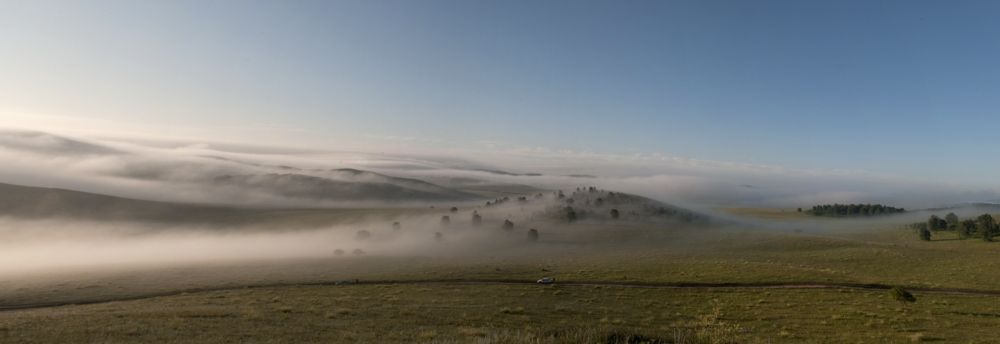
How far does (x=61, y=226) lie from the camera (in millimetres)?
160750

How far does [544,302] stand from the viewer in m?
36.1

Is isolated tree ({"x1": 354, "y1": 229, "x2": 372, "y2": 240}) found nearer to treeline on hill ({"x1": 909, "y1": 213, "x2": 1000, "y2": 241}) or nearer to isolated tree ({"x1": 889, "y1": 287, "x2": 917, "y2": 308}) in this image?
isolated tree ({"x1": 889, "y1": 287, "x2": 917, "y2": 308})

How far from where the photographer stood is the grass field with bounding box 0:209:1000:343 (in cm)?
1808

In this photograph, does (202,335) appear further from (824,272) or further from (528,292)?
(824,272)

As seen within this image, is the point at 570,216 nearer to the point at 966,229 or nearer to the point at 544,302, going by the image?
the point at 544,302

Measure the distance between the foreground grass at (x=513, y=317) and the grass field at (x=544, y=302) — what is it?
0.14m

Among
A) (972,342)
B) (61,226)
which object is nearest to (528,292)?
(972,342)

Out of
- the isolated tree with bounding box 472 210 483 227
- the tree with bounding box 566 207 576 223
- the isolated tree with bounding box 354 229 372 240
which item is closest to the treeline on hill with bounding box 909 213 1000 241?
the tree with bounding box 566 207 576 223

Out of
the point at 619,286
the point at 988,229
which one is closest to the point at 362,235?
the point at 619,286

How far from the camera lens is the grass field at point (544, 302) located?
18.1 metres

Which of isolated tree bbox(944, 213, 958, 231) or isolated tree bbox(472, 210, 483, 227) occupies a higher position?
isolated tree bbox(944, 213, 958, 231)

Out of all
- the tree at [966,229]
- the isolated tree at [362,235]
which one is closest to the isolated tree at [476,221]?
the isolated tree at [362,235]

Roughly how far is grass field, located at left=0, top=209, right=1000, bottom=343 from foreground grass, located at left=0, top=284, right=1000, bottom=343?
0.14 metres

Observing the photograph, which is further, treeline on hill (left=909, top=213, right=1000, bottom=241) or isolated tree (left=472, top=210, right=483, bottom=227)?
isolated tree (left=472, top=210, right=483, bottom=227)
